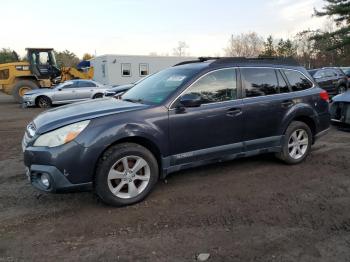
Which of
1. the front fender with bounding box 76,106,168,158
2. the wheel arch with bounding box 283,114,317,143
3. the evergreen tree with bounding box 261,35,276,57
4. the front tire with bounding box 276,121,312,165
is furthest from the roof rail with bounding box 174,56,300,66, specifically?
the evergreen tree with bounding box 261,35,276,57

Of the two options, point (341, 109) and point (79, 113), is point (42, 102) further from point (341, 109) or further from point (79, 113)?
point (79, 113)

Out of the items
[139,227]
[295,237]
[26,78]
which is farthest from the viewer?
[26,78]

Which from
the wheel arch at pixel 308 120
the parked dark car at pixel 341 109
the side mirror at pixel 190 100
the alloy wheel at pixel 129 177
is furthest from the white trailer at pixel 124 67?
the alloy wheel at pixel 129 177

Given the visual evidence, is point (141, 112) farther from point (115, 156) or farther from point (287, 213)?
point (287, 213)

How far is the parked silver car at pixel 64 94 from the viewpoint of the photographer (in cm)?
1742

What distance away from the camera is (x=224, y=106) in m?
5.03

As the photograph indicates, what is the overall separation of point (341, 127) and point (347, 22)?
26.3 meters

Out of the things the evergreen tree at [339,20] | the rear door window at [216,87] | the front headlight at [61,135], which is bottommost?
the front headlight at [61,135]

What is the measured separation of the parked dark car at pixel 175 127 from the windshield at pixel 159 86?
0.07ft

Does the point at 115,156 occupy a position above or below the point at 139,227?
above

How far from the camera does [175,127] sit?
462 centimetres

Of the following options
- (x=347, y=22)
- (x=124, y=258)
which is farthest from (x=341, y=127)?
(x=347, y=22)

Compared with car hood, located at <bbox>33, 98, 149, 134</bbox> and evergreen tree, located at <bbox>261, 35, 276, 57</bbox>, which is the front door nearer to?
car hood, located at <bbox>33, 98, 149, 134</bbox>

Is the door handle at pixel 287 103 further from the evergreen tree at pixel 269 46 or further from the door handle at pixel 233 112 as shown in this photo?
the evergreen tree at pixel 269 46
